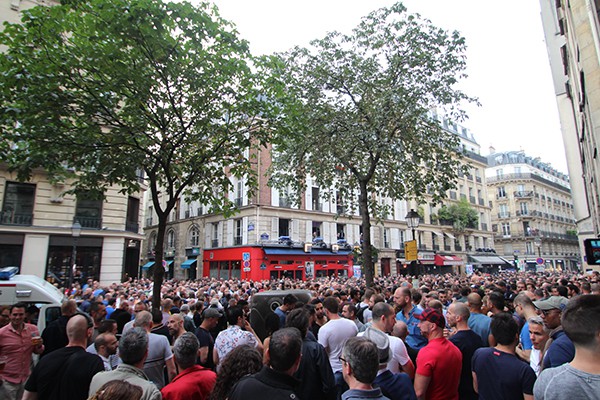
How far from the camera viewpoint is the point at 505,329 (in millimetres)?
3205

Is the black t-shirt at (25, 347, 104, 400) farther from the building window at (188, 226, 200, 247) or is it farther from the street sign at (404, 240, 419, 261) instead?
the building window at (188, 226, 200, 247)

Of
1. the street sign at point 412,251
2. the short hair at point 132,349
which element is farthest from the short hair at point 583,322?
the street sign at point 412,251

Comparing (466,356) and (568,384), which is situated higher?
(568,384)

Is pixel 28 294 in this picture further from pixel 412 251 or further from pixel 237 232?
pixel 237 232

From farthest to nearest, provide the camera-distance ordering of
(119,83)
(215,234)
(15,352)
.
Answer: (215,234) → (119,83) → (15,352)

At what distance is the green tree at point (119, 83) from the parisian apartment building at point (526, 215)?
203ft

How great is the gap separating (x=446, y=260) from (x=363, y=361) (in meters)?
45.1

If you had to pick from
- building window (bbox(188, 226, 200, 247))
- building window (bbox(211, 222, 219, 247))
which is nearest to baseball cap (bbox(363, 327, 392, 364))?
building window (bbox(211, 222, 219, 247))

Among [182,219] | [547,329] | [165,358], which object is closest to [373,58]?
[547,329]

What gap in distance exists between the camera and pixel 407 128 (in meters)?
11.3

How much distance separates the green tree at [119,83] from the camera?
6.46 meters

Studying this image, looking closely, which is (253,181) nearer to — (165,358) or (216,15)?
(216,15)

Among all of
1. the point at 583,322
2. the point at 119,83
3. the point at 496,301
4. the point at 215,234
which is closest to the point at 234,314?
the point at 583,322

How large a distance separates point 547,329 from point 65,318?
6936 mm
